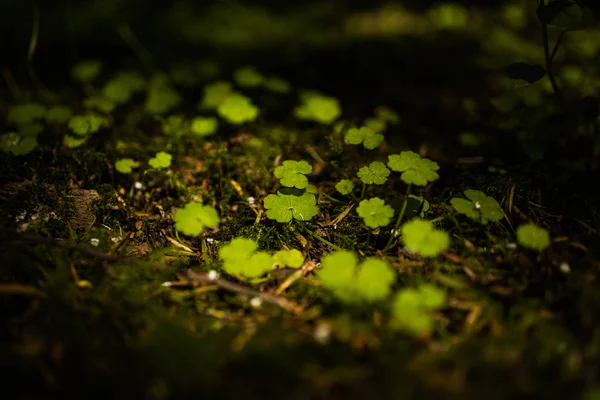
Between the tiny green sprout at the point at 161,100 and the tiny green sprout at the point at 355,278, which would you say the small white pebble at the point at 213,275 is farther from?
the tiny green sprout at the point at 161,100

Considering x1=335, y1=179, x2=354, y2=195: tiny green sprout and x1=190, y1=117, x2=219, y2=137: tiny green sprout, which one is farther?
x1=190, y1=117, x2=219, y2=137: tiny green sprout

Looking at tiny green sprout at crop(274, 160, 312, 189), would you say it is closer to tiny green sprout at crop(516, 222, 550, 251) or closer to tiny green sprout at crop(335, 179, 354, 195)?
tiny green sprout at crop(335, 179, 354, 195)

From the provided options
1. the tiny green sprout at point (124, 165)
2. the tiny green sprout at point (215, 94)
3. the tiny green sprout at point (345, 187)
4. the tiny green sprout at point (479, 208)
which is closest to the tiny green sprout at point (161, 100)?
the tiny green sprout at point (215, 94)

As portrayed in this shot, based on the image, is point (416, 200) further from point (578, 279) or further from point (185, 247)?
point (185, 247)

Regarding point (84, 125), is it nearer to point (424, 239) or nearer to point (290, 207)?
point (290, 207)

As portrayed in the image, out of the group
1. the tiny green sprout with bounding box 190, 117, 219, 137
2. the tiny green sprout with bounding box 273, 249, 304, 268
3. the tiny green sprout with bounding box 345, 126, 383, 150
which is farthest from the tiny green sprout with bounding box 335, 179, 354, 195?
the tiny green sprout with bounding box 190, 117, 219, 137

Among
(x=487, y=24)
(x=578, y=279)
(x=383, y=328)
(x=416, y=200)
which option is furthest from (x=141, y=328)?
(x=487, y=24)
